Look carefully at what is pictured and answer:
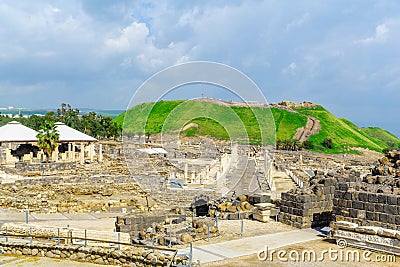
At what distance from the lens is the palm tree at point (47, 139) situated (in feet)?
140

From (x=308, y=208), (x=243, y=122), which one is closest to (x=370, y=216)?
(x=308, y=208)

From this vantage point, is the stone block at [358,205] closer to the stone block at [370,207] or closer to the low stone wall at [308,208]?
the stone block at [370,207]

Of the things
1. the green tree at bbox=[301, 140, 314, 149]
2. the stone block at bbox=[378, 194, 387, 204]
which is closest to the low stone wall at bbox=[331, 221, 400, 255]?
the stone block at bbox=[378, 194, 387, 204]

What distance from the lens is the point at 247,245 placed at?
1277 cm

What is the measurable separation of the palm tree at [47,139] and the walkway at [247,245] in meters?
33.1

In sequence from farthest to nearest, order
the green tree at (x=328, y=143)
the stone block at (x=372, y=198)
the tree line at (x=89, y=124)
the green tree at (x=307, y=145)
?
the green tree at (x=328, y=143)
the green tree at (x=307, y=145)
the tree line at (x=89, y=124)
the stone block at (x=372, y=198)

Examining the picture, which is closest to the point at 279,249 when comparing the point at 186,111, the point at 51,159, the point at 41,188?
the point at 186,111

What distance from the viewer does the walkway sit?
459 inches

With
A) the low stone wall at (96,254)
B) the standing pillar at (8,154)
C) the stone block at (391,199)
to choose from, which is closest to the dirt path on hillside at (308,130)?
the standing pillar at (8,154)

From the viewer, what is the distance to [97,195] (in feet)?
96.9

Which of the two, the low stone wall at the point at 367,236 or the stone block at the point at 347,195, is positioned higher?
the stone block at the point at 347,195

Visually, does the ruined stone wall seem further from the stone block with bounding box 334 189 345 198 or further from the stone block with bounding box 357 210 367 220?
the stone block with bounding box 357 210 367 220

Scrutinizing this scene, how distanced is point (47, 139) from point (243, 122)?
2010 cm

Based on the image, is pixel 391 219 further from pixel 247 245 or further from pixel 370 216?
pixel 247 245
